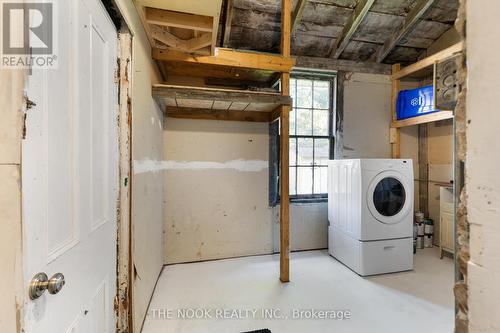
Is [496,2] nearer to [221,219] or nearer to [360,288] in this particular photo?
[360,288]

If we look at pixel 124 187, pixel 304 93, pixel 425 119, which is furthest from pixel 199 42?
pixel 425 119

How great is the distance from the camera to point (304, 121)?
11.1 ft

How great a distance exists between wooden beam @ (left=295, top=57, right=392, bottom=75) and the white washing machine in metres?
1.45

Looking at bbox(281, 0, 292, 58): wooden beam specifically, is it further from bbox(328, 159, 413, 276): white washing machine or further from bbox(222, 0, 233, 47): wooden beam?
bbox(328, 159, 413, 276): white washing machine

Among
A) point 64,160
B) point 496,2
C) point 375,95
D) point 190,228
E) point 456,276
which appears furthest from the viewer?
point 375,95

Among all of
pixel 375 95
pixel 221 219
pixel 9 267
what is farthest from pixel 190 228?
pixel 375 95

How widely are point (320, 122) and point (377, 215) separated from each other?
1.49 metres

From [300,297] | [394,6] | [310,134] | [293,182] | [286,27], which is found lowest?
[300,297]

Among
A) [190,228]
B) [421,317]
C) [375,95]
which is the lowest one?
[421,317]

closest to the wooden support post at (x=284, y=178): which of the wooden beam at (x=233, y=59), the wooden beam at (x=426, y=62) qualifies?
the wooden beam at (x=233, y=59)

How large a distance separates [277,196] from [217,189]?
2.61ft

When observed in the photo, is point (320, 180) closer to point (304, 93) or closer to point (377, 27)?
point (304, 93)

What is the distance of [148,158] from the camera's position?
1.95 m

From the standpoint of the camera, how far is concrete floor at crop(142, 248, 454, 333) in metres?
1.81
